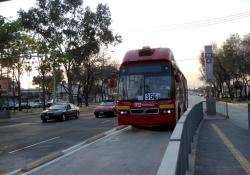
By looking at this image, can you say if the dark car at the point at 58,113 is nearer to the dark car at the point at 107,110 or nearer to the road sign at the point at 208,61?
the dark car at the point at 107,110

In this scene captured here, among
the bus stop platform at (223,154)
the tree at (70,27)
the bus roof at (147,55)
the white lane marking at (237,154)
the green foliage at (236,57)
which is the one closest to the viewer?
the bus stop platform at (223,154)

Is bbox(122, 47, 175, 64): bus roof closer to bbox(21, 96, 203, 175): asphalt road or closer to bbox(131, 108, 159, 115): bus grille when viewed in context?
bbox(131, 108, 159, 115): bus grille

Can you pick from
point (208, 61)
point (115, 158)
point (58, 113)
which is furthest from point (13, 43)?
point (115, 158)

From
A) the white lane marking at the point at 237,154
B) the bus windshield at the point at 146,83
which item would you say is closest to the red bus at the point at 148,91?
the bus windshield at the point at 146,83

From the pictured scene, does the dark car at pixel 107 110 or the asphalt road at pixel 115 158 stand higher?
the dark car at pixel 107 110

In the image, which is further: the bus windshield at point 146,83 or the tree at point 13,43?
Answer: the tree at point 13,43

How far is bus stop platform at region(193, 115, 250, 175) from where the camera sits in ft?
34.6

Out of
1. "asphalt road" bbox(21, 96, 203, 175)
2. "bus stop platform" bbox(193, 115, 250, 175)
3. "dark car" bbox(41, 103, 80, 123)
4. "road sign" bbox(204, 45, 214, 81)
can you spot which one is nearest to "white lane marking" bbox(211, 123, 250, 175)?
"bus stop platform" bbox(193, 115, 250, 175)

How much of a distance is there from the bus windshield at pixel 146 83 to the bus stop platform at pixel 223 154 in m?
2.78

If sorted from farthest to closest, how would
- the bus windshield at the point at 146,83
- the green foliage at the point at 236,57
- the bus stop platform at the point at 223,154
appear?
1. the green foliage at the point at 236,57
2. the bus windshield at the point at 146,83
3. the bus stop platform at the point at 223,154

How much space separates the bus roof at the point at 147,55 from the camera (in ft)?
67.6

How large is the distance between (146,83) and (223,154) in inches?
302

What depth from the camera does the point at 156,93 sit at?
20.2 m

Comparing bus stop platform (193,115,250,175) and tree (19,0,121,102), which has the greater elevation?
tree (19,0,121,102)
